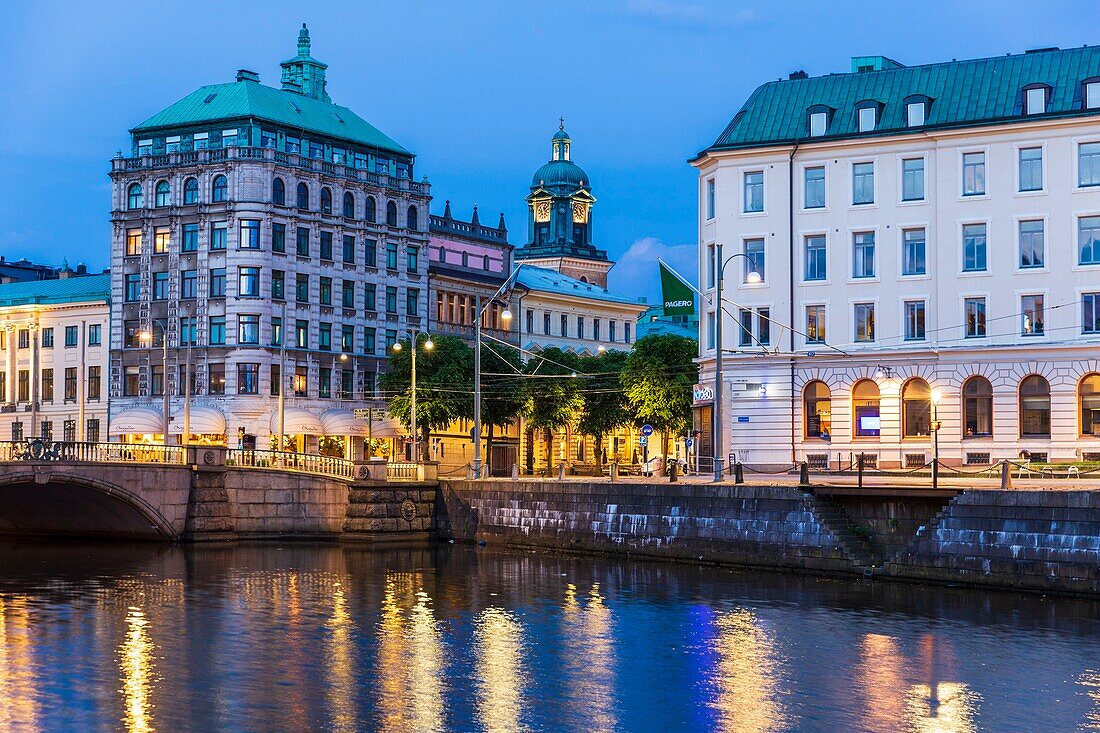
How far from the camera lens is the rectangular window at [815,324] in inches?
3529

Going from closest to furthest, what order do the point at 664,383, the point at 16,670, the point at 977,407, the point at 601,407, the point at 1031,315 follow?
the point at 16,670 → the point at 1031,315 → the point at 977,407 → the point at 664,383 → the point at 601,407

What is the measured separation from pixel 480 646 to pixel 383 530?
39298 millimetres

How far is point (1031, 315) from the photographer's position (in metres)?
85.1

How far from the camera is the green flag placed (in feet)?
260

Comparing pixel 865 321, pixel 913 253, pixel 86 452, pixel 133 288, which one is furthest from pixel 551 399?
pixel 86 452

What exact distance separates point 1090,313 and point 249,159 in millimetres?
59894

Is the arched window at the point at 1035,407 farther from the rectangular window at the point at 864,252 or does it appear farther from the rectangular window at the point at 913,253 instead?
the rectangular window at the point at 864,252

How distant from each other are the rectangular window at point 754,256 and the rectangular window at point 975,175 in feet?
36.0

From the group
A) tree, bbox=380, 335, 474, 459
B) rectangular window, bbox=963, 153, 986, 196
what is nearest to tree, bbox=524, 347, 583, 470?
tree, bbox=380, 335, 474, 459

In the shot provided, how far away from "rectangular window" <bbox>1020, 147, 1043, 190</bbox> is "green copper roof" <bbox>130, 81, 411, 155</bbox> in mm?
56405

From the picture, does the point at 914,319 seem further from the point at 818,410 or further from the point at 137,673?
the point at 137,673

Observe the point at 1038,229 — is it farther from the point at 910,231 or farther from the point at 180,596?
the point at 180,596

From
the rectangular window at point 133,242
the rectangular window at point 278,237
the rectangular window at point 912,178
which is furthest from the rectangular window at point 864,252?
the rectangular window at point 133,242

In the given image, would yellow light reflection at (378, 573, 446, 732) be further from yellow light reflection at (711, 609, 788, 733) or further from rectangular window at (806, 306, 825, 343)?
rectangular window at (806, 306, 825, 343)
